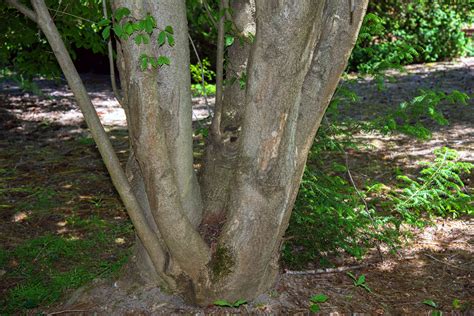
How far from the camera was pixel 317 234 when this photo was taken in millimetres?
3998

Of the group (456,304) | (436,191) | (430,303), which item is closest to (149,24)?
(430,303)

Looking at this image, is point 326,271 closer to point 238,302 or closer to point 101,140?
point 238,302

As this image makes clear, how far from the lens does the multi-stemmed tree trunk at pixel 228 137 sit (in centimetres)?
281

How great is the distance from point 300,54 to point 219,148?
849 mm

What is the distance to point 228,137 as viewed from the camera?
341 centimetres

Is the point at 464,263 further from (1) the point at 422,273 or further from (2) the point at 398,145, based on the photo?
(2) the point at 398,145

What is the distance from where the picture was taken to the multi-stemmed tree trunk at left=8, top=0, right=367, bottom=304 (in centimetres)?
281

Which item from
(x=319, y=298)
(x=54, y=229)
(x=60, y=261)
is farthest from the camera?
(x=54, y=229)

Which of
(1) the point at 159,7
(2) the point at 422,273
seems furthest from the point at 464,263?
(1) the point at 159,7

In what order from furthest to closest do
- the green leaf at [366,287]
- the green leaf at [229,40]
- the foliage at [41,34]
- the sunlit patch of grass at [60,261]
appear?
1. the foliage at [41,34]
2. the sunlit patch of grass at [60,261]
3. the green leaf at [366,287]
4. the green leaf at [229,40]

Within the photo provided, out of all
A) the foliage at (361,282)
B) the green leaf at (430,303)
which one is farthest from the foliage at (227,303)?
the green leaf at (430,303)

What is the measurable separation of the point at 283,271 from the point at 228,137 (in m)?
1.02

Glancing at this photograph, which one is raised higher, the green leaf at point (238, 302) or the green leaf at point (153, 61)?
the green leaf at point (153, 61)

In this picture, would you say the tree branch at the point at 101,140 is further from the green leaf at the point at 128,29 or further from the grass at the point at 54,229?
the grass at the point at 54,229
